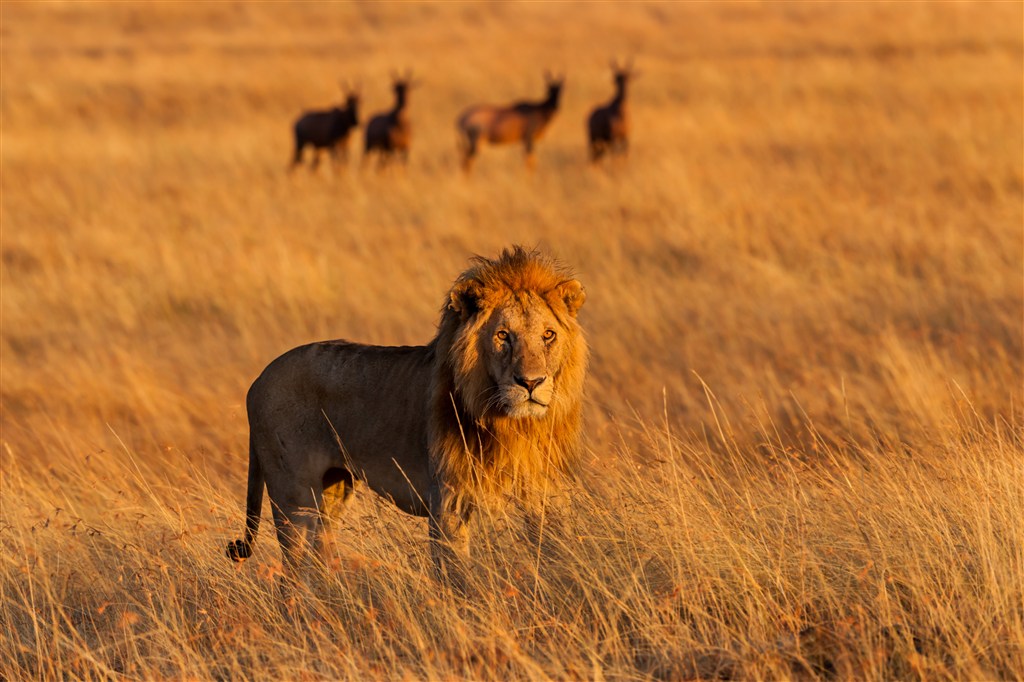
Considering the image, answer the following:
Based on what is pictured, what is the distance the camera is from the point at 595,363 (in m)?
9.12

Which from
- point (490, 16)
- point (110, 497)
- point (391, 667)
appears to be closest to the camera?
point (391, 667)

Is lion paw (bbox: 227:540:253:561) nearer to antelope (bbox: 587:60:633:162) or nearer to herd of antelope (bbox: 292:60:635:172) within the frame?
herd of antelope (bbox: 292:60:635:172)

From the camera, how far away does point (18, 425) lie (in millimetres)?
8164

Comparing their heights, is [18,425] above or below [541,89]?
below

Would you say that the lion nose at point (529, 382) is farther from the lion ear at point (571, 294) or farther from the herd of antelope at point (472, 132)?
the herd of antelope at point (472, 132)

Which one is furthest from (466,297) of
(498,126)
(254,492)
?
(498,126)

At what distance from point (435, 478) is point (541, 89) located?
23958mm

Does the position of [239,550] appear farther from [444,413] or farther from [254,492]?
[444,413]

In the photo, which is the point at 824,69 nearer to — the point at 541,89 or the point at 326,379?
the point at 541,89

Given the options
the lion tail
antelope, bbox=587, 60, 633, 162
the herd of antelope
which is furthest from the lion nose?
antelope, bbox=587, 60, 633, 162

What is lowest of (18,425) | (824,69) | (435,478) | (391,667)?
(18,425)

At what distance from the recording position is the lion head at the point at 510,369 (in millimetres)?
4293

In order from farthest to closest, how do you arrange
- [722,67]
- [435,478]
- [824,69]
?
[722,67], [824,69], [435,478]

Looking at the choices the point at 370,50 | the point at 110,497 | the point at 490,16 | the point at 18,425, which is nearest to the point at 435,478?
the point at 110,497
